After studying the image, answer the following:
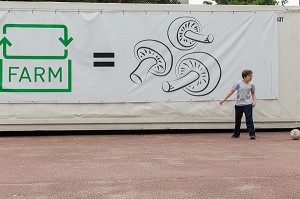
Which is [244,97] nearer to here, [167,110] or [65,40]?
[167,110]

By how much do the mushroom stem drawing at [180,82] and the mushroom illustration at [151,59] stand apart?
29 cm

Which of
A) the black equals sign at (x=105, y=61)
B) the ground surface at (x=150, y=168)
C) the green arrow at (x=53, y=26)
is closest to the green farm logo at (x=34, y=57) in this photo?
the green arrow at (x=53, y=26)

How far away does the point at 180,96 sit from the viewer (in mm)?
11781

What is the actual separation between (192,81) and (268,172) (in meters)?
5.35

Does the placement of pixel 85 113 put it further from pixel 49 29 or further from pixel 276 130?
pixel 276 130

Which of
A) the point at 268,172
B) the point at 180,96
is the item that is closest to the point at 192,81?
the point at 180,96

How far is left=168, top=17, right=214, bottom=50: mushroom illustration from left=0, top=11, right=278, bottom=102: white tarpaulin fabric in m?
→ 0.03

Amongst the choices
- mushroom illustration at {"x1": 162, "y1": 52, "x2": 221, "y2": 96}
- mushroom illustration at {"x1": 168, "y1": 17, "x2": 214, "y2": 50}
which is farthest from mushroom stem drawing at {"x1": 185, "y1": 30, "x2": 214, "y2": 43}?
mushroom illustration at {"x1": 162, "y1": 52, "x2": 221, "y2": 96}

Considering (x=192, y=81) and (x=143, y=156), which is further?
(x=192, y=81)

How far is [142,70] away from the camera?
11.7 metres

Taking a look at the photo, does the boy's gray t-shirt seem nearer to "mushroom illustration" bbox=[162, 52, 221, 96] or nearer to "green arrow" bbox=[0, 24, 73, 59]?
"mushroom illustration" bbox=[162, 52, 221, 96]

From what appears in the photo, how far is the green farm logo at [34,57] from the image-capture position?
1133 centimetres

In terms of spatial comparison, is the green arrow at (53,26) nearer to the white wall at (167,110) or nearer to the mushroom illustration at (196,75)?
the white wall at (167,110)

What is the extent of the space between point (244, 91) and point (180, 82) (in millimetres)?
1709
